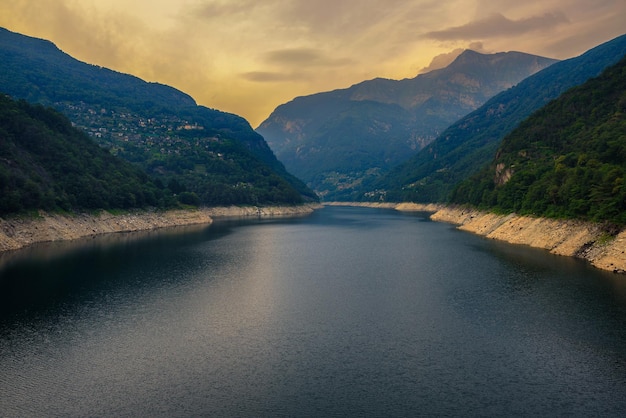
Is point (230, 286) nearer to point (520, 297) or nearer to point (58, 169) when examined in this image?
point (520, 297)

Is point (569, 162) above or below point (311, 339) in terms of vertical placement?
above

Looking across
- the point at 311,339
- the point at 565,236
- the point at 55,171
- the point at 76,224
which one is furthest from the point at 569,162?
the point at 55,171

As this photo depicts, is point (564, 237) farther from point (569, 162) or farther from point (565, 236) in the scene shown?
point (569, 162)

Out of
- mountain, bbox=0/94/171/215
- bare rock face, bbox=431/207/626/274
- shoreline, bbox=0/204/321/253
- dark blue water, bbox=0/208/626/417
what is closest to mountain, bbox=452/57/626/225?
bare rock face, bbox=431/207/626/274

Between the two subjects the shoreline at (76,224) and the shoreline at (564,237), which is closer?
the shoreline at (564,237)

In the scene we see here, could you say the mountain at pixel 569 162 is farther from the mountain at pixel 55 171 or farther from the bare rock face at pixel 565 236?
the mountain at pixel 55 171

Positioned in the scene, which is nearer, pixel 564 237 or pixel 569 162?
pixel 564 237

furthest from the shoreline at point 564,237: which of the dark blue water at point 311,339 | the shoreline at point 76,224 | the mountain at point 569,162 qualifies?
the shoreline at point 76,224
